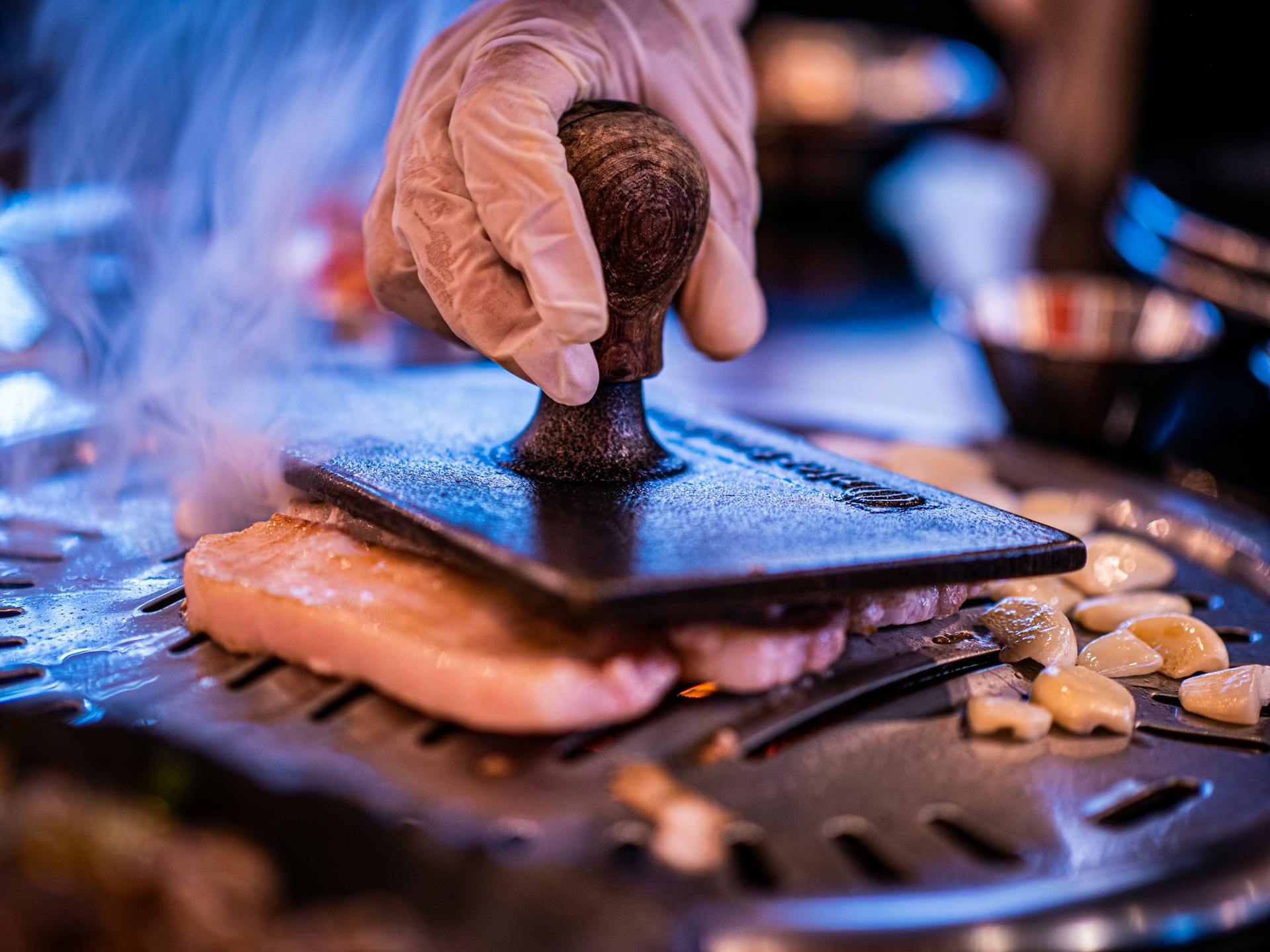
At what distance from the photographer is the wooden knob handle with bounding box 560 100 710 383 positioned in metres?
1.22

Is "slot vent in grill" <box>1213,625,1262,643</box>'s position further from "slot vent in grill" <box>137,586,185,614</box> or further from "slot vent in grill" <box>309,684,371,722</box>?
"slot vent in grill" <box>137,586,185,614</box>

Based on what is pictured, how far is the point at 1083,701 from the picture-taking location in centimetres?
→ 119

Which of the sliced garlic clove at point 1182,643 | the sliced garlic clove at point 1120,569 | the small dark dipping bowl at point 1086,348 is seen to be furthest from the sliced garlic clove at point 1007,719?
the small dark dipping bowl at point 1086,348

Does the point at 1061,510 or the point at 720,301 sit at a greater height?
the point at 720,301

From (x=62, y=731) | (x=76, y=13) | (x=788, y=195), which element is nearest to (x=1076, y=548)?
(x=62, y=731)

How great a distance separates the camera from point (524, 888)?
0.82 metres

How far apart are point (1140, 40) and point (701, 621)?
576 cm

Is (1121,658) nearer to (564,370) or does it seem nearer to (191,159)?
(564,370)

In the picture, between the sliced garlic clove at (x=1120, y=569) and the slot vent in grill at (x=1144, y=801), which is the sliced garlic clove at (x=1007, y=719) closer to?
the slot vent in grill at (x=1144, y=801)

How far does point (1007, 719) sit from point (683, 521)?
1.33ft

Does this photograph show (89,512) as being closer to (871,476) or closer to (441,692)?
(441,692)

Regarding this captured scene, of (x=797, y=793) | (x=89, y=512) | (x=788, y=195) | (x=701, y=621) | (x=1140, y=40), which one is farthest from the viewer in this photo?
(x=1140, y=40)

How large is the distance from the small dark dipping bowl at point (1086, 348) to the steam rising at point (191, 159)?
4.37ft

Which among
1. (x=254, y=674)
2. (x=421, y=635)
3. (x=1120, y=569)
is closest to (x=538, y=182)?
(x=421, y=635)
